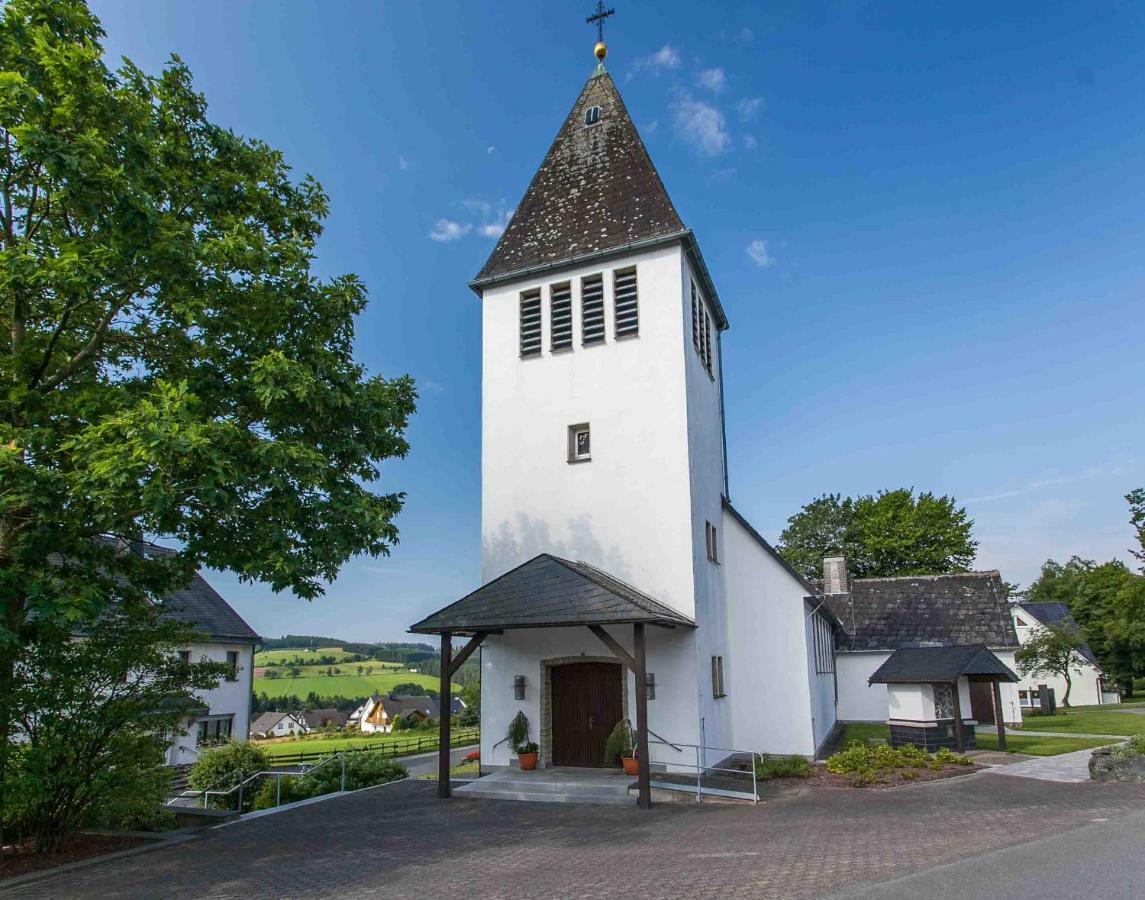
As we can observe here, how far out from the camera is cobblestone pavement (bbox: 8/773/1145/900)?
8133 millimetres

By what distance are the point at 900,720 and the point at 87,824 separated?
16.3 meters

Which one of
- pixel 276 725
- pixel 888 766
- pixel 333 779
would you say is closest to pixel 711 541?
pixel 888 766

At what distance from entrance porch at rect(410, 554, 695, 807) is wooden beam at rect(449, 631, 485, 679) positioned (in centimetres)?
2

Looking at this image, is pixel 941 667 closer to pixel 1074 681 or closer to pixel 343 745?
pixel 343 745

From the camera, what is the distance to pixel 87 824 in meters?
10.5

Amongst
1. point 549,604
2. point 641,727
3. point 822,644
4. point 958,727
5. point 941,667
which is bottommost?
point 958,727

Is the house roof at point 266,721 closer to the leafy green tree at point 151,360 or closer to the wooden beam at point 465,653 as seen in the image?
the wooden beam at point 465,653

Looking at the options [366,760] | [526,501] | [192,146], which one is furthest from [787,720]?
[192,146]

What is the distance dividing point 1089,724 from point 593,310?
923 inches

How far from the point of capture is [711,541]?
17781 millimetres

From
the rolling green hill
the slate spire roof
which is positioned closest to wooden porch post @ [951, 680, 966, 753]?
the slate spire roof

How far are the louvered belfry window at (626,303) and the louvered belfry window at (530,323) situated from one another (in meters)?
2.00

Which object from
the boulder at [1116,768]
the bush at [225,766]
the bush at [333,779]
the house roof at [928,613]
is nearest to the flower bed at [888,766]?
the boulder at [1116,768]

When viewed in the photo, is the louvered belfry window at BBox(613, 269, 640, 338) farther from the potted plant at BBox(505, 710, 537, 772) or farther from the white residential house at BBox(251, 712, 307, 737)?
the white residential house at BBox(251, 712, 307, 737)
